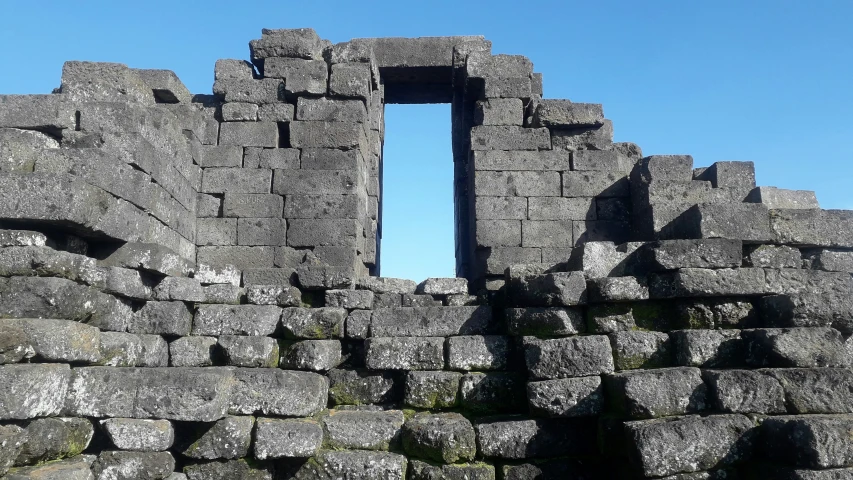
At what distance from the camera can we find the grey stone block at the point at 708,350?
19.8ft

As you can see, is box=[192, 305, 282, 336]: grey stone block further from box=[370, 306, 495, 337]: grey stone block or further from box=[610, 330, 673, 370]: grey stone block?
Result: box=[610, 330, 673, 370]: grey stone block

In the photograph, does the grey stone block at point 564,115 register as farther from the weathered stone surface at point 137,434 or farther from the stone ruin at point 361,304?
the weathered stone surface at point 137,434

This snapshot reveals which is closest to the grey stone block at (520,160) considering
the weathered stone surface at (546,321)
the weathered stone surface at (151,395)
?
the weathered stone surface at (546,321)

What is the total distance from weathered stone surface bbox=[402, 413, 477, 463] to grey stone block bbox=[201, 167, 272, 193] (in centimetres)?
427

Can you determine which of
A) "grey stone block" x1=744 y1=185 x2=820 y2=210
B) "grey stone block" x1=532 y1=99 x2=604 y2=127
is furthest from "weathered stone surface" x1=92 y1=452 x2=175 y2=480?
"grey stone block" x1=744 y1=185 x2=820 y2=210

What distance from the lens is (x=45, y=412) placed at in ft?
16.7

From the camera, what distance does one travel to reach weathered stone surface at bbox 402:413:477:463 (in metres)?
5.85

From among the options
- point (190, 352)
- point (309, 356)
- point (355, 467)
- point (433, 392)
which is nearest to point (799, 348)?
point (433, 392)

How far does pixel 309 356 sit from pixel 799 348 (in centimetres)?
460

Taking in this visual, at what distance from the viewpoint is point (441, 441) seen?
19.2 feet

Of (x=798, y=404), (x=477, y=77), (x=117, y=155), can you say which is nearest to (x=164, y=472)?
(x=117, y=155)

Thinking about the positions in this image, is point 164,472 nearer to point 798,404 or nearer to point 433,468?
point 433,468

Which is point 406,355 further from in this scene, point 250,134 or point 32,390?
point 250,134

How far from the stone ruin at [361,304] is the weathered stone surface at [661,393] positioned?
21 millimetres
